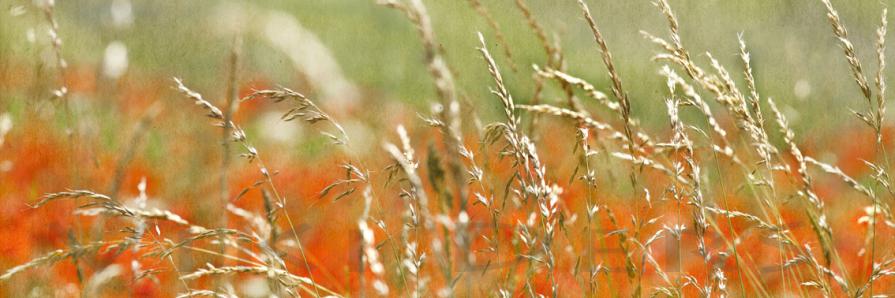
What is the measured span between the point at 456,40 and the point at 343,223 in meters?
0.77

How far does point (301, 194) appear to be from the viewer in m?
2.26

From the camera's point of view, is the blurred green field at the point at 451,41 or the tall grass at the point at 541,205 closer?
the tall grass at the point at 541,205

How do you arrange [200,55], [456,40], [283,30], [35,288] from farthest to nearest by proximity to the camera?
[456,40] → [200,55] → [35,288] → [283,30]

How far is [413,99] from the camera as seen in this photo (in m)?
2.50

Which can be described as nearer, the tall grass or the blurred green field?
the tall grass

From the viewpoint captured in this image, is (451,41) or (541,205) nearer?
(541,205)

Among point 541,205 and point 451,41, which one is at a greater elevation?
point 541,205

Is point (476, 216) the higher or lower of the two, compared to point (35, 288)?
lower

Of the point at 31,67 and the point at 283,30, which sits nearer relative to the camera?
the point at 283,30

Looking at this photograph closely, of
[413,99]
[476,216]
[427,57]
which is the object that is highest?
[427,57]

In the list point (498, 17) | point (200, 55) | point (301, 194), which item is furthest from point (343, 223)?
point (498, 17)

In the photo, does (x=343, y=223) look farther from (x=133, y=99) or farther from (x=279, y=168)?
(x=133, y=99)

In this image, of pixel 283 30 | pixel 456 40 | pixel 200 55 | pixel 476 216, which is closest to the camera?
pixel 283 30

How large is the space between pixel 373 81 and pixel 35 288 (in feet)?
3.65
